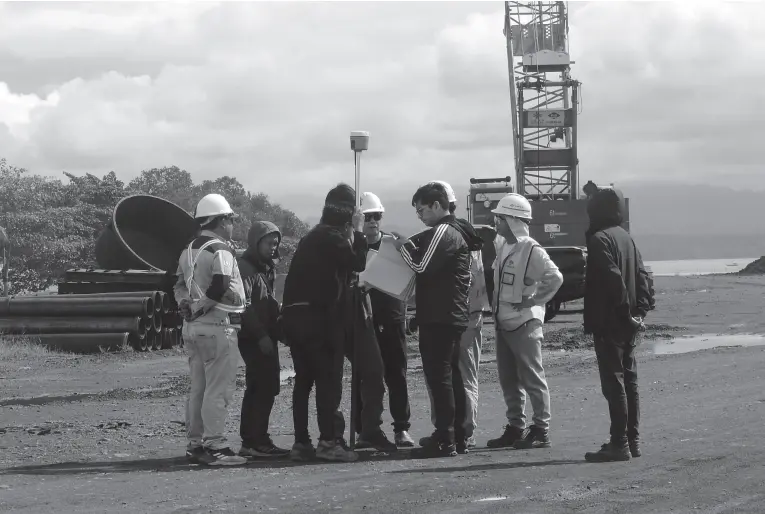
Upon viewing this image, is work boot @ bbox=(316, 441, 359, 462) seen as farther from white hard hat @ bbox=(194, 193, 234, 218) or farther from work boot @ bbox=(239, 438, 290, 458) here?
white hard hat @ bbox=(194, 193, 234, 218)

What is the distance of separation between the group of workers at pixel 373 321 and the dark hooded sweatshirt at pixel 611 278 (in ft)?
0.03

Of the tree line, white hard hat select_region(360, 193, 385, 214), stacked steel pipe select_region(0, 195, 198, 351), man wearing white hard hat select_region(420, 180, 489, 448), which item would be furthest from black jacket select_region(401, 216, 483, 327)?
the tree line

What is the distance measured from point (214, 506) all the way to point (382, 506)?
3.31 feet

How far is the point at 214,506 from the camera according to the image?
6715 millimetres

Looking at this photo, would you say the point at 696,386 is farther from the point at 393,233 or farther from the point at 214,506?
the point at 214,506

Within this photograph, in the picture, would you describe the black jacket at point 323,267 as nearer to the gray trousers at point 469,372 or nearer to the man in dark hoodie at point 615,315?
the gray trousers at point 469,372

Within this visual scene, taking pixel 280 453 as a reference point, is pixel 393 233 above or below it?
above

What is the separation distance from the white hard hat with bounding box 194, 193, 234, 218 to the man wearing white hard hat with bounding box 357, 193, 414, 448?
1214 mm

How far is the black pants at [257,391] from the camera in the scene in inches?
351

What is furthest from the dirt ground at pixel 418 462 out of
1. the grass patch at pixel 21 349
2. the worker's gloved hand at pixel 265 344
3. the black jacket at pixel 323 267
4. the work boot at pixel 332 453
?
the grass patch at pixel 21 349

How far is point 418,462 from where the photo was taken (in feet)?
27.3

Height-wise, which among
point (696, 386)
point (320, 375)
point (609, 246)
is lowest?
point (696, 386)

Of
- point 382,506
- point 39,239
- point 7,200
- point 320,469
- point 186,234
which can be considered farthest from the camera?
point 7,200

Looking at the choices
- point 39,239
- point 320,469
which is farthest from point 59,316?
point 39,239
